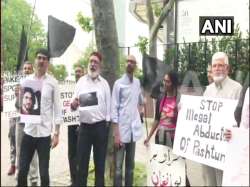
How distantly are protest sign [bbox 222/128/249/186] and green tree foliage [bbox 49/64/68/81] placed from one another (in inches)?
76.0

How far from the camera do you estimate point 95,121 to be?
4.28 m

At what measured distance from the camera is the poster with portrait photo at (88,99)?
4289 mm

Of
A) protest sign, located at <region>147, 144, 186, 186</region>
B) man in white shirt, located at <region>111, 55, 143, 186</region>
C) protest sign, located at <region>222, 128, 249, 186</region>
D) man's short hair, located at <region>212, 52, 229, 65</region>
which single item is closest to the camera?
protest sign, located at <region>222, 128, 249, 186</region>

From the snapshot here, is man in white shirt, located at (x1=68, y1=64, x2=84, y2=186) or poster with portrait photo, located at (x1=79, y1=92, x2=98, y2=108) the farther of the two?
man in white shirt, located at (x1=68, y1=64, x2=84, y2=186)

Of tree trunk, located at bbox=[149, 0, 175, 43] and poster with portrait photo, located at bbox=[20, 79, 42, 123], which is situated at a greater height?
tree trunk, located at bbox=[149, 0, 175, 43]

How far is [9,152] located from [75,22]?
1.49 metres

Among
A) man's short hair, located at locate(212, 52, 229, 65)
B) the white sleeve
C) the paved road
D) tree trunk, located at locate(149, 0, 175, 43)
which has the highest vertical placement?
tree trunk, located at locate(149, 0, 175, 43)

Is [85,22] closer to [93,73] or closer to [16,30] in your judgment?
[93,73]

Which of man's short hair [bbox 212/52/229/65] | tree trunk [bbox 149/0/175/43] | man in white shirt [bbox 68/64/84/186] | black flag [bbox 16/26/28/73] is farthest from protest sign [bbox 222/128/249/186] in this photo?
black flag [bbox 16/26/28/73]

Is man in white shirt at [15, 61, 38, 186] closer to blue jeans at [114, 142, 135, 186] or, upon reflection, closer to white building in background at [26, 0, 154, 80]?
white building in background at [26, 0, 154, 80]

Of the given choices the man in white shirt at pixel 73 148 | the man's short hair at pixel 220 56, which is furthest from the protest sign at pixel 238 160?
the man in white shirt at pixel 73 148

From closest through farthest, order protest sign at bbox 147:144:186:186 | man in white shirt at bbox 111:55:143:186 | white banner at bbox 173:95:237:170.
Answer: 1. white banner at bbox 173:95:237:170
2. protest sign at bbox 147:144:186:186
3. man in white shirt at bbox 111:55:143:186

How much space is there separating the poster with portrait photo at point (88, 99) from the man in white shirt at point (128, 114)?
0.57 feet

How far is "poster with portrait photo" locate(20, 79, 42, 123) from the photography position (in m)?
4.39
